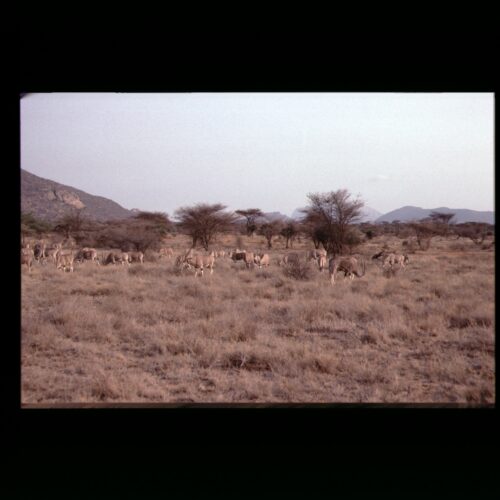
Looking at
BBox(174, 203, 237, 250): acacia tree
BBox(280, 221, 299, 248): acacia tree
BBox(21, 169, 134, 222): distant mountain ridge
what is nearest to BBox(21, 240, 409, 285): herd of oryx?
BBox(174, 203, 237, 250): acacia tree

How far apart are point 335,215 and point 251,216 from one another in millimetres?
17313

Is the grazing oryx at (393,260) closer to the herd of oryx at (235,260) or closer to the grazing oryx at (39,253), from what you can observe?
the herd of oryx at (235,260)

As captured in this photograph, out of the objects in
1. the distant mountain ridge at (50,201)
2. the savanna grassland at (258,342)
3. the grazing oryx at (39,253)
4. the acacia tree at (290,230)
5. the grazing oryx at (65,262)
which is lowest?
the savanna grassland at (258,342)

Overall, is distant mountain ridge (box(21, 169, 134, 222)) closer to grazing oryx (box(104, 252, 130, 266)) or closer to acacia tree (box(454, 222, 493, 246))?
acacia tree (box(454, 222, 493, 246))

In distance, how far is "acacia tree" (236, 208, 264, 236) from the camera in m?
40.4

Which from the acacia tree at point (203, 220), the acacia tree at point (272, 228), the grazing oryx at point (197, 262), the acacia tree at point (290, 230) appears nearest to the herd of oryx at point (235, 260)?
the grazing oryx at point (197, 262)

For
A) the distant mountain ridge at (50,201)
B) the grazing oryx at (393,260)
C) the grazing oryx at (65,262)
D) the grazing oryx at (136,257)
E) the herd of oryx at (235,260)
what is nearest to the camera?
the herd of oryx at (235,260)

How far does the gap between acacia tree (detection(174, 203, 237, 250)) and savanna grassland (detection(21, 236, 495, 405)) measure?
18431mm

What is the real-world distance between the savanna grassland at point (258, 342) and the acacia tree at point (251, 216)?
25369 mm

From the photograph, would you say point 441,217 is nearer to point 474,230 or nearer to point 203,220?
point 474,230

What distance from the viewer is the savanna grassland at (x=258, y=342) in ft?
20.8

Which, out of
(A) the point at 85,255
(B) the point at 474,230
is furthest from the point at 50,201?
(B) the point at 474,230
